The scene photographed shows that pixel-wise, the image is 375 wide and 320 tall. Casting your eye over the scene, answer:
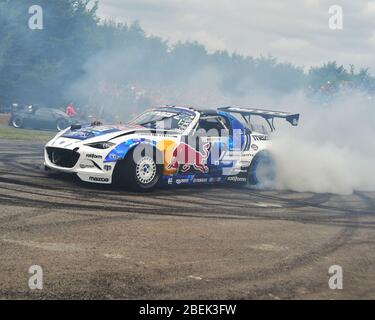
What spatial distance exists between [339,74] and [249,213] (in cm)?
5016

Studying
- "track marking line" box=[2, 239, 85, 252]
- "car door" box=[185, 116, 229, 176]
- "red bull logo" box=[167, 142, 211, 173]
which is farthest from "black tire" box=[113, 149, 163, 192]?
"track marking line" box=[2, 239, 85, 252]

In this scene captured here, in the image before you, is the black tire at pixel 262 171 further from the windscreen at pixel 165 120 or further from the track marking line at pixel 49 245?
the track marking line at pixel 49 245

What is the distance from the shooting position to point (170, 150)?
8.92 meters

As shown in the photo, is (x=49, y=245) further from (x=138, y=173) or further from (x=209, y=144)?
(x=209, y=144)

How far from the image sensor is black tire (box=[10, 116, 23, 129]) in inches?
1003

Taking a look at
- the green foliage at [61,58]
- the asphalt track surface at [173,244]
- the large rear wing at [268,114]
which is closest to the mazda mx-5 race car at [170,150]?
the large rear wing at [268,114]

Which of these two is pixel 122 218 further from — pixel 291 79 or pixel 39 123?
pixel 291 79

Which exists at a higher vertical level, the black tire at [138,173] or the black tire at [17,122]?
the black tire at [17,122]

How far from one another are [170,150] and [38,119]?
1819 centimetres

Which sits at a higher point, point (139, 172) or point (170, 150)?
point (170, 150)

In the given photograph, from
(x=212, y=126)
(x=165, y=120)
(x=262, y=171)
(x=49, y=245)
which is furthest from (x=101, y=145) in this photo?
(x=262, y=171)

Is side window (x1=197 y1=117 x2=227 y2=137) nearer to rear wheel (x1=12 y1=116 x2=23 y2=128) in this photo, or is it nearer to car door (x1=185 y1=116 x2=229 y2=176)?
car door (x1=185 y1=116 x2=229 y2=176)

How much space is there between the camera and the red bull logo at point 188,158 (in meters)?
9.02
